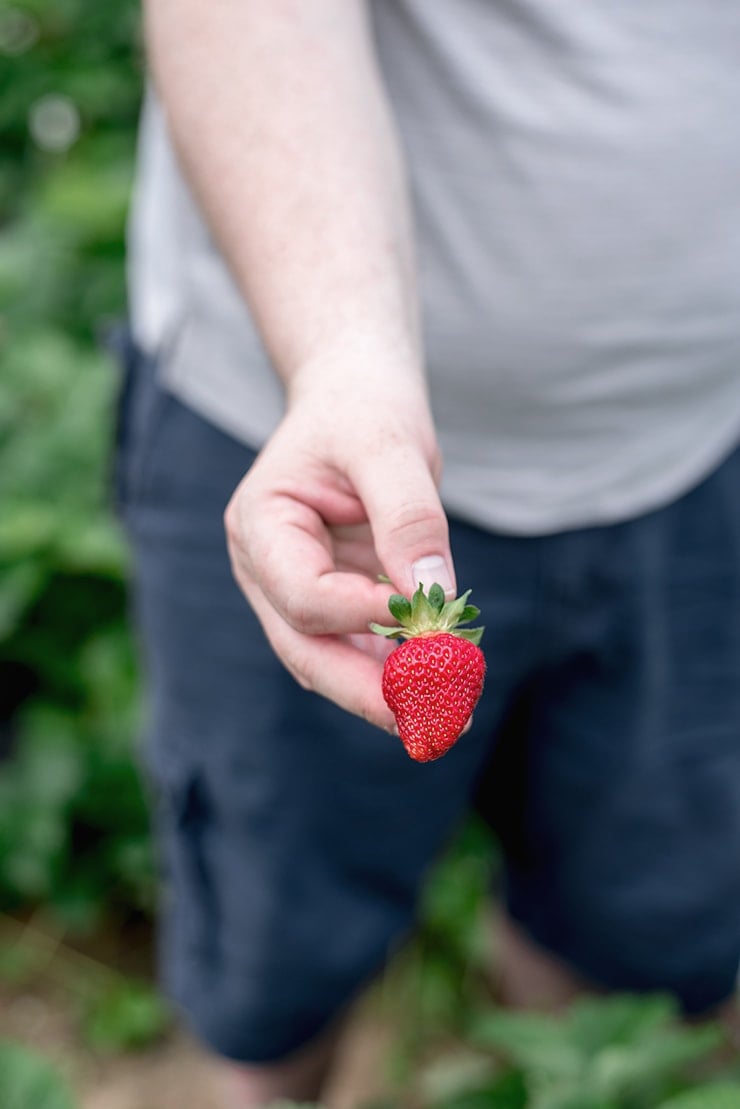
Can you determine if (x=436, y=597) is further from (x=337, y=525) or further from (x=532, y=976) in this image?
(x=532, y=976)

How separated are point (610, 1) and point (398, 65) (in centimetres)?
15

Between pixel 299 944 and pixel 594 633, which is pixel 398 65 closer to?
pixel 594 633

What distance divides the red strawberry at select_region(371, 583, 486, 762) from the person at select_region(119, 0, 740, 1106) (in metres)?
0.01

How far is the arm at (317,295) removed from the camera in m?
0.66

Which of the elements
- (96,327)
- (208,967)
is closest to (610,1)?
(208,967)

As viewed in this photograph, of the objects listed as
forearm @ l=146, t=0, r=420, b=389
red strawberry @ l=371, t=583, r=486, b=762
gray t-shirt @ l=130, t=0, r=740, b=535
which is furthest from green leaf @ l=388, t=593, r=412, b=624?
gray t-shirt @ l=130, t=0, r=740, b=535

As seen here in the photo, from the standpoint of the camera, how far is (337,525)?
73cm

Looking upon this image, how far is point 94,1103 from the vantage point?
1.79 meters

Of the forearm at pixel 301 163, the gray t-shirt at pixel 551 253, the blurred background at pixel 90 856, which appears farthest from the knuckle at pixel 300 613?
the blurred background at pixel 90 856

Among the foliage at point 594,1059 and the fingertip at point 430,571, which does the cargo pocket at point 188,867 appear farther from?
the fingertip at point 430,571

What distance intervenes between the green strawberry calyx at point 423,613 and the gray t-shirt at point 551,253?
0.32 m

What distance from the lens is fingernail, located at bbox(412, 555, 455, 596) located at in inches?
25.1

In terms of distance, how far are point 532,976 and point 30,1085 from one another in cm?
77

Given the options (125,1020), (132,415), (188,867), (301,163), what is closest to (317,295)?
(301,163)
